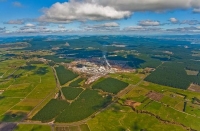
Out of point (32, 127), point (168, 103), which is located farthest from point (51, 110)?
point (168, 103)

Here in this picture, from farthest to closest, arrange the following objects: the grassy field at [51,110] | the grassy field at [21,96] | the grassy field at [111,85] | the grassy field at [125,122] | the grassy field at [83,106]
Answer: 1. the grassy field at [111,85]
2. the grassy field at [21,96]
3. the grassy field at [51,110]
4. the grassy field at [83,106]
5. the grassy field at [125,122]

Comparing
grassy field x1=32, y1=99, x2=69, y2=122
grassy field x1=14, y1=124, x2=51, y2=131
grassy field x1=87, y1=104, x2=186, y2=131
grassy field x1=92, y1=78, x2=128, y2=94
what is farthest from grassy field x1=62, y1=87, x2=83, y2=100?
grassy field x1=14, y1=124, x2=51, y2=131

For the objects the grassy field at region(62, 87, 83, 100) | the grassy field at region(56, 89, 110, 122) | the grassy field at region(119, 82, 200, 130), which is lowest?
the grassy field at region(119, 82, 200, 130)

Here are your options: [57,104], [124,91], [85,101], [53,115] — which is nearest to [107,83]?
[124,91]

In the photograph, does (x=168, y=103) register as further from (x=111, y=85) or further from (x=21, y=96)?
(x=21, y=96)

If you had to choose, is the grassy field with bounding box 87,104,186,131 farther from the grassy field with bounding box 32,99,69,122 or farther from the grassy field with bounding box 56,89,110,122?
the grassy field with bounding box 32,99,69,122

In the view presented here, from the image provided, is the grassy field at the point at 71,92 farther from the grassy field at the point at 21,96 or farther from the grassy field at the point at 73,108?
the grassy field at the point at 21,96

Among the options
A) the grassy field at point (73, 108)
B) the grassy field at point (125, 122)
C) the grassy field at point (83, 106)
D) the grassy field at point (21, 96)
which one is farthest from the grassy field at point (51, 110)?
the grassy field at point (125, 122)
